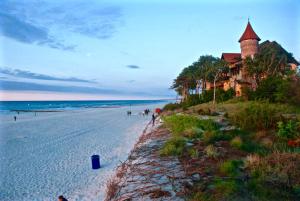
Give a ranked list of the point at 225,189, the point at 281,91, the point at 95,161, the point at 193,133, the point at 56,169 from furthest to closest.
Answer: the point at 281,91 < the point at 193,133 < the point at 56,169 < the point at 95,161 < the point at 225,189

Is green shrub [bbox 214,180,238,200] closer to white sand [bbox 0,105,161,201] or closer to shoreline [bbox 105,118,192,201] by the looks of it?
shoreline [bbox 105,118,192,201]

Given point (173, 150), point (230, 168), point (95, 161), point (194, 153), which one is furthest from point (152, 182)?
point (95, 161)

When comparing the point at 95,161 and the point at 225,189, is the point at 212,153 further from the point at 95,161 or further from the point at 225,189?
the point at 95,161

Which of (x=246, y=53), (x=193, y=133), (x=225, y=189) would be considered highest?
(x=246, y=53)

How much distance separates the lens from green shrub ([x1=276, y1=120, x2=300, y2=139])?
10617 mm

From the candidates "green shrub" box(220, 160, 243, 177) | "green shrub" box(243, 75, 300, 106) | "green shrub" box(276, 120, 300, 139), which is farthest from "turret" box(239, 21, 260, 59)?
"green shrub" box(220, 160, 243, 177)

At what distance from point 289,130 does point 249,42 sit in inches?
1102

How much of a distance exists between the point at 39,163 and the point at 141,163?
18.1 feet

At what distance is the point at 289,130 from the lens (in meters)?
10.9

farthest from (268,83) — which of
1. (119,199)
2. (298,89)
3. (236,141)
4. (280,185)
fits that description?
(119,199)

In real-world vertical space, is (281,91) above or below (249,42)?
below

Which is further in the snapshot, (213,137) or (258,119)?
(258,119)

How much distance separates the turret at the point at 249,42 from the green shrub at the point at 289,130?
1036 inches

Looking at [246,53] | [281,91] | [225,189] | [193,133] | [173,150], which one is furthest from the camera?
[246,53]
